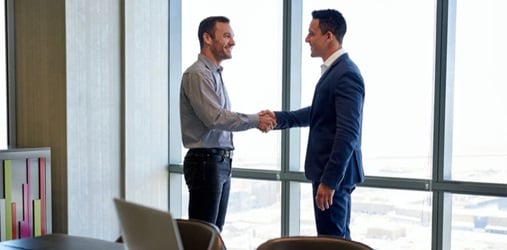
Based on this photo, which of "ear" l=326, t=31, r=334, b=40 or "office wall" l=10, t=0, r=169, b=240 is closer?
"ear" l=326, t=31, r=334, b=40

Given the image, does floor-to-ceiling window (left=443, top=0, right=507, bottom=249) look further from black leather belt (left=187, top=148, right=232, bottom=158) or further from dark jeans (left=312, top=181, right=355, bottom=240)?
black leather belt (left=187, top=148, right=232, bottom=158)

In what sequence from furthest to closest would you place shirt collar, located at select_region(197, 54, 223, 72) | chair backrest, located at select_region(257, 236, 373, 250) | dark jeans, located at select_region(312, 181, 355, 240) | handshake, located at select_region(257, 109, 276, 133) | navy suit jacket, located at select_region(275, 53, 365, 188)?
handshake, located at select_region(257, 109, 276, 133) < shirt collar, located at select_region(197, 54, 223, 72) < dark jeans, located at select_region(312, 181, 355, 240) < navy suit jacket, located at select_region(275, 53, 365, 188) < chair backrest, located at select_region(257, 236, 373, 250)

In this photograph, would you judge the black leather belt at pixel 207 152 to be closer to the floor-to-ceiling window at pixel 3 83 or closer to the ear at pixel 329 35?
the ear at pixel 329 35

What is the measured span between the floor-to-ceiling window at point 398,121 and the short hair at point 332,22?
38.1 inches

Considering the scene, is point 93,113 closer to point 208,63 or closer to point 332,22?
point 208,63

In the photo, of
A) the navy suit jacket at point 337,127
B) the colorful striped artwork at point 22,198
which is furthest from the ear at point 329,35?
the colorful striped artwork at point 22,198

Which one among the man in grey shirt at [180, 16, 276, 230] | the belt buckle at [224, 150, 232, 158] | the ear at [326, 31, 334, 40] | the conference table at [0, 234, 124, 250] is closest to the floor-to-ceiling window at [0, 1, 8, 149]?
the man in grey shirt at [180, 16, 276, 230]

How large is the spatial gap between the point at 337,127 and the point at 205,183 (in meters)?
0.88

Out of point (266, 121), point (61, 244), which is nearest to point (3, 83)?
point (266, 121)

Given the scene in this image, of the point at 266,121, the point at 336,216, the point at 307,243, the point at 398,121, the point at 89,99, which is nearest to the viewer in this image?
→ the point at 307,243

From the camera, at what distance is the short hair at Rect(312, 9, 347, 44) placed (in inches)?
106

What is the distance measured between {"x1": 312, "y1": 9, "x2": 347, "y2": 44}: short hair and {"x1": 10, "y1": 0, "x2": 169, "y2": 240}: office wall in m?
1.81

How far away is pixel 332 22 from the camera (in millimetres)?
2697

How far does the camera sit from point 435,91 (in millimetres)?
3371
